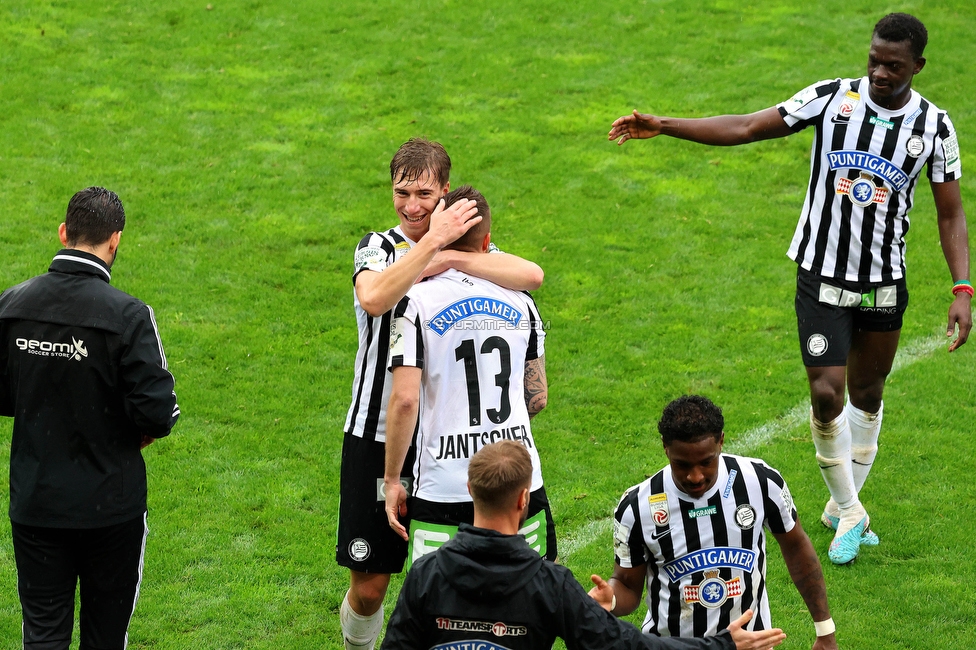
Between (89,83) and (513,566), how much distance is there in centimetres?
1038

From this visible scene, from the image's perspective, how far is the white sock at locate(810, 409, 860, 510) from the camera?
19.7ft

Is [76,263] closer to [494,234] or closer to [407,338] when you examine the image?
[407,338]

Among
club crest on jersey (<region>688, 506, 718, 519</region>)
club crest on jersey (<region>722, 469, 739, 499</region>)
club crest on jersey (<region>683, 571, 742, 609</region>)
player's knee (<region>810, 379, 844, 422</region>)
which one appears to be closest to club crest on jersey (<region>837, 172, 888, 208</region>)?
player's knee (<region>810, 379, 844, 422</region>)

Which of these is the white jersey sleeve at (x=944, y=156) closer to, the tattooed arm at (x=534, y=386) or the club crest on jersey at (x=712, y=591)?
the tattooed arm at (x=534, y=386)

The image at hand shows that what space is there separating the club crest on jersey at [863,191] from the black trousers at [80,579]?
3869 millimetres

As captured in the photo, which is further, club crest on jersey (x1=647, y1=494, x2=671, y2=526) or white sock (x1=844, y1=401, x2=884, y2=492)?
white sock (x1=844, y1=401, x2=884, y2=492)

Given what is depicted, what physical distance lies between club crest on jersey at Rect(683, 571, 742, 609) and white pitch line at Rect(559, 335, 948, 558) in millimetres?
2139

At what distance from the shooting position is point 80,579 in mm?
4234

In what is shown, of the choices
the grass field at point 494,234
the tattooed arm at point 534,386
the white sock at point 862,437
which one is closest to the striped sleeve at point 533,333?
the tattooed arm at point 534,386

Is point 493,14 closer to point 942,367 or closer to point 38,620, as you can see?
point 942,367

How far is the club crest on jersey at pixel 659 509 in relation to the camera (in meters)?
4.02

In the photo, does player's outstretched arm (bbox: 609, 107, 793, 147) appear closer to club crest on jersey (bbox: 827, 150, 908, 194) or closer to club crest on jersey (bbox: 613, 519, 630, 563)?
club crest on jersey (bbox: 827, 150, 908, 194)

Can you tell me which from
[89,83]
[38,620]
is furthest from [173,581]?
[89,83]

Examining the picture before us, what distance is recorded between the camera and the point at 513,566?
319 centimetres
